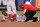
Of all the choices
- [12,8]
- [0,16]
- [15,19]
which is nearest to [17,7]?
[12,8]

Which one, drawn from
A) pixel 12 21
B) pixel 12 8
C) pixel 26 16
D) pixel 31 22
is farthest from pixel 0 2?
pixel 31 22

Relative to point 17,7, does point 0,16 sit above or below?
below

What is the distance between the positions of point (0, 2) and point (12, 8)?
0.24m

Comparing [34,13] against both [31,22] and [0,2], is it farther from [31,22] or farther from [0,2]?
[0,2]

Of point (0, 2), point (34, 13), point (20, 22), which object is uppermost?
point (0, 2)

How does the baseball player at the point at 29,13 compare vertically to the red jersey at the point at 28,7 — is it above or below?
below

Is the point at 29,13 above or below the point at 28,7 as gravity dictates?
below

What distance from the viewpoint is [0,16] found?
2.06m

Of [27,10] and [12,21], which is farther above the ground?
[27,10]

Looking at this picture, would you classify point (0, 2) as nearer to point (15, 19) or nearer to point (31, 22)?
point (15, 19)

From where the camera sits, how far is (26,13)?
2.06 m

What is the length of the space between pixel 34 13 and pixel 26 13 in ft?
0.48

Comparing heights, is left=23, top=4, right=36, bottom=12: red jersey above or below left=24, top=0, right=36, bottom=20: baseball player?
above

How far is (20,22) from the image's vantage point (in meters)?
2.05
